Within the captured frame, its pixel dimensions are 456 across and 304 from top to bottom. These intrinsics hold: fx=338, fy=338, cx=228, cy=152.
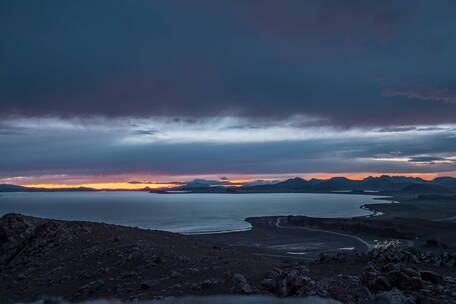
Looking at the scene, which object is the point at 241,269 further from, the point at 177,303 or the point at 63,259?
the point at 63,259

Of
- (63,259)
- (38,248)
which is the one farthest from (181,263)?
(38,248)

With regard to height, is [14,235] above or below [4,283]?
above

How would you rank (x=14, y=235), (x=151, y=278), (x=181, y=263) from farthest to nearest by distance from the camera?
1. (x=14, y=235)
2. (x=181, y=263)
3. (x=151, y=278)

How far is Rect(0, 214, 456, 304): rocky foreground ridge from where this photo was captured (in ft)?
34.6

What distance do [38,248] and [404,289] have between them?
1926 cm

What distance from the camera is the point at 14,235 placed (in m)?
22.1

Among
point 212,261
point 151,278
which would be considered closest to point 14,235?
point 151,278

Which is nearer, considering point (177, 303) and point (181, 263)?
Result: point (177, 303)

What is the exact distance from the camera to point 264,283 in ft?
35.7

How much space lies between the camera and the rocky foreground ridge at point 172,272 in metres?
10.6

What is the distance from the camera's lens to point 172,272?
1369cm

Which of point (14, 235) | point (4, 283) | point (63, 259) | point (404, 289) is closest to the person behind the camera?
point (404, 289)

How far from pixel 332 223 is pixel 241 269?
187 ft

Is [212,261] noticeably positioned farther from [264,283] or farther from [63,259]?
[63,259]
